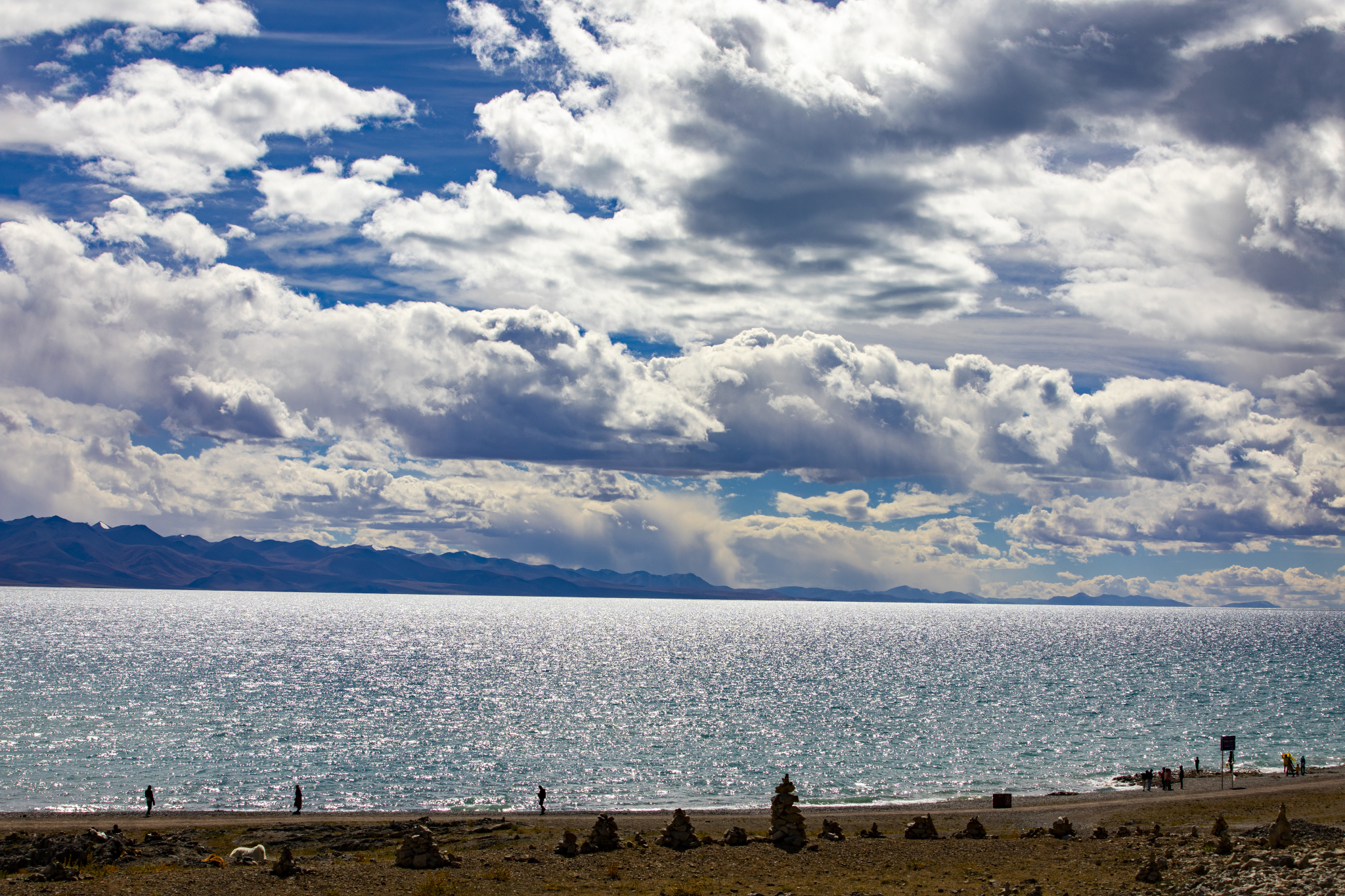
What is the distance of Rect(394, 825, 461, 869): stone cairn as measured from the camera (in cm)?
3450

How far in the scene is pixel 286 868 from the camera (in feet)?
109

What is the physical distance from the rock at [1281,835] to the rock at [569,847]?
2582 cm

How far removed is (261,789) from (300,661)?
11731 centimetres

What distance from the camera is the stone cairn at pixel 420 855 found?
1358 inches

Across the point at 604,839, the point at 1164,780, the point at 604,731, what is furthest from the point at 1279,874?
the point at 604,731

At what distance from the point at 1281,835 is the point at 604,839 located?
25.4m

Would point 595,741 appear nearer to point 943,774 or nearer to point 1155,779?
point 943,774

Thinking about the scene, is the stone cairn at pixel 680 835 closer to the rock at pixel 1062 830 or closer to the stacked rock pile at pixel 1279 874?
the rock at pixel 1062 830

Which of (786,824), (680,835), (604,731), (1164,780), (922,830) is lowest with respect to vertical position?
(604,731)

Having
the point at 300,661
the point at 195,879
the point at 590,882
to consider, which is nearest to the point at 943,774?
the point at 590,882

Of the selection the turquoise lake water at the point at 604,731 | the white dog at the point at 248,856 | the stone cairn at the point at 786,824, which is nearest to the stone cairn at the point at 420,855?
the white dog at the point at 248,856

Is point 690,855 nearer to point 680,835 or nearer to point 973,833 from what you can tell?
point 680,835

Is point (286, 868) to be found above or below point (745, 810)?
above

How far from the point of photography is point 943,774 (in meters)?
69.9
